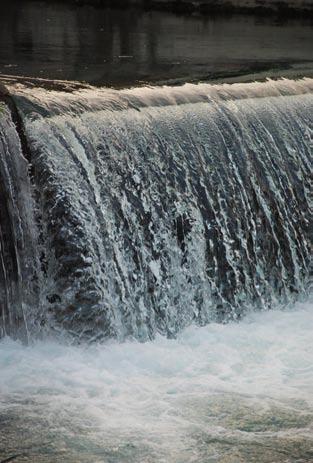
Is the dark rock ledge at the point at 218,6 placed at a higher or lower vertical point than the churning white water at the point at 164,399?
lower

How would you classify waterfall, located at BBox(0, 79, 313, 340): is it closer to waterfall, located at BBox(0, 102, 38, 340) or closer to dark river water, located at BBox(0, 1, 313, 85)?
waterfall, located at BBox(0, 102, 38, 340)

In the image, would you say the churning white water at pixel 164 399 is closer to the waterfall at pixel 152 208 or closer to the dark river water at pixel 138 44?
the waterfall at pixel 152 208

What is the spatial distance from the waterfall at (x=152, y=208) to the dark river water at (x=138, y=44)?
1376mm

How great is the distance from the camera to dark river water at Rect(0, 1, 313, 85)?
9133 mm

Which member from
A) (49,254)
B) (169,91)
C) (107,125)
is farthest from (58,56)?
(49,254)

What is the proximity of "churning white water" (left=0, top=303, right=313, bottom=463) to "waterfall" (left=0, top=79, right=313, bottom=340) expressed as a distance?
24 cm

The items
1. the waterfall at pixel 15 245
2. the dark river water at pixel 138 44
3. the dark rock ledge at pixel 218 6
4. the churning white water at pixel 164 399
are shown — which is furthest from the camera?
the dark rock ledge at pixel 218 6

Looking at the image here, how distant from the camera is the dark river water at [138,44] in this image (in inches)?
360

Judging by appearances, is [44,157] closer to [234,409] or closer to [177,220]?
[177,220]

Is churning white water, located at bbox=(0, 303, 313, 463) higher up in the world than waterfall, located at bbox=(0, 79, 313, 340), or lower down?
lower down

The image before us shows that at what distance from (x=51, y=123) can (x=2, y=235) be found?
2.51ft

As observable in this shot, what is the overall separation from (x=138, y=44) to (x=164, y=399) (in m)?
7.05

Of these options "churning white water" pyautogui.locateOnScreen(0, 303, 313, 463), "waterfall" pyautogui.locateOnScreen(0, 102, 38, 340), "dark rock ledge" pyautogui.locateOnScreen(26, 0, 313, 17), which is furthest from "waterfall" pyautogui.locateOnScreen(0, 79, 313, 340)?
"dark rock ledge" pyautogui.locateOnScreen(26, 0, 313, 17)

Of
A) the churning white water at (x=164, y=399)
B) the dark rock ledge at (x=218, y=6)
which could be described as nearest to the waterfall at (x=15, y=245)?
the churning white water at (x=164, y=399)
